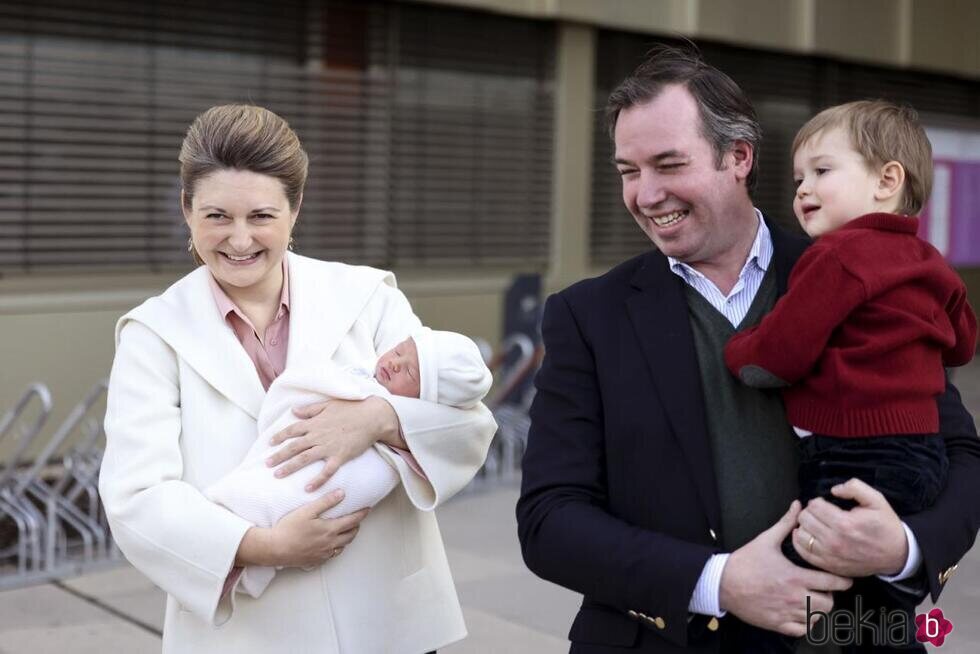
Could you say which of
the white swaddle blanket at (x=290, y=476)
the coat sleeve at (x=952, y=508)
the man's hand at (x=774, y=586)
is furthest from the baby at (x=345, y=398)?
the coat sleeve at (x=952, y=508)

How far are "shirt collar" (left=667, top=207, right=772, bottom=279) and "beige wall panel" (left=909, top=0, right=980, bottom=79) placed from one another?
42.8ft

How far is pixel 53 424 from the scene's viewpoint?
845cm

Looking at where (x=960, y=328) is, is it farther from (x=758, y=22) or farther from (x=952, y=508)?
(x=758, y=22)

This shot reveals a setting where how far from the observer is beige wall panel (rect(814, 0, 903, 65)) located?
13586mm

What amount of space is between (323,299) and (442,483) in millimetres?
451

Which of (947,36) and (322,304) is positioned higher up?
(947,36)

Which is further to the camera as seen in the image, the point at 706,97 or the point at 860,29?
the point at 860,29

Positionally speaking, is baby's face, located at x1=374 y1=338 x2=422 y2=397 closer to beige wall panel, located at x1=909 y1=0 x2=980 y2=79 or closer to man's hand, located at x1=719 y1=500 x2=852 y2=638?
man's hand, located at x1=719 y1=500 x2=852 y2=638

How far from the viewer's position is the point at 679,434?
242 centimetres

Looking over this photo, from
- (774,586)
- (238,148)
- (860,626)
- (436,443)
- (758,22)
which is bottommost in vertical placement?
(860,626)

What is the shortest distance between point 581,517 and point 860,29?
41.8 ft

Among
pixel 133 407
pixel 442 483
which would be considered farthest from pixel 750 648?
pixel 133 407

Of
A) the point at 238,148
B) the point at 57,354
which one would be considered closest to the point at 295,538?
the point at 238,148

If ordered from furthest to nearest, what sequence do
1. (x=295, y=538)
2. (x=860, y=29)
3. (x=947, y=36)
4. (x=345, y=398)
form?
(x=947, y=36), (x=860, y=29), (x=345, y=398), (x=295, y=538)
